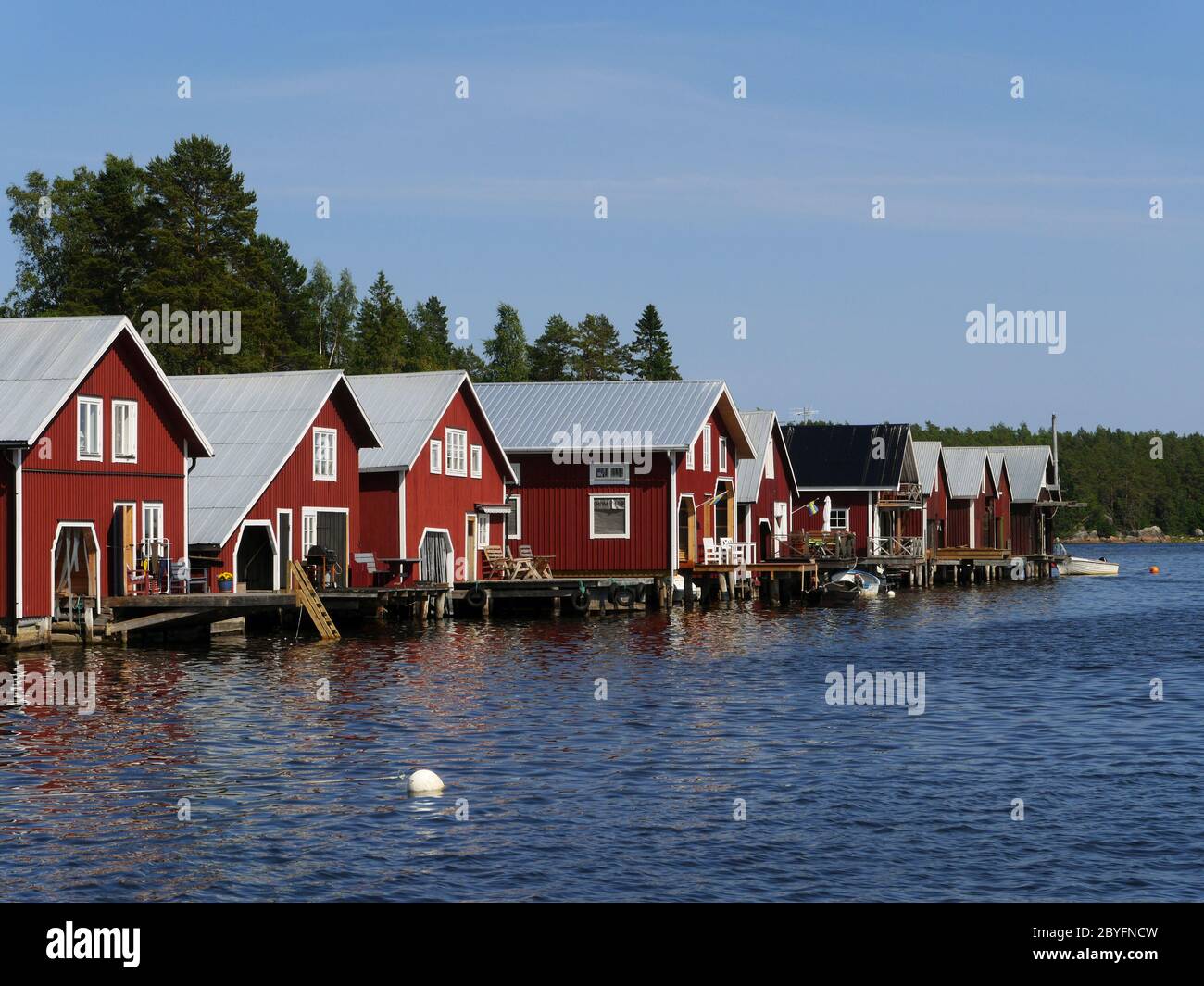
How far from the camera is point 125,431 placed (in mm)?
40750

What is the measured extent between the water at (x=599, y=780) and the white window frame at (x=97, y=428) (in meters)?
5.27

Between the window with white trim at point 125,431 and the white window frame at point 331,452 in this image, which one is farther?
the white window frame at point 331,452

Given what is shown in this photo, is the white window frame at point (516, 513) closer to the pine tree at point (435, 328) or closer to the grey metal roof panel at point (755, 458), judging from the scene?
the grey metal roof panel at point (755, 458)

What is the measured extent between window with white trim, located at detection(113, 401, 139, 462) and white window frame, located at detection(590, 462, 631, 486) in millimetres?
23245

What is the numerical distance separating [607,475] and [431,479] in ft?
30.8

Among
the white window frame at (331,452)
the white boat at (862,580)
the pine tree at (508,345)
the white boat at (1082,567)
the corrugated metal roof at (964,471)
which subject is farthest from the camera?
the pine tree at (508,345)

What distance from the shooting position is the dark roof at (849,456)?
8312cm

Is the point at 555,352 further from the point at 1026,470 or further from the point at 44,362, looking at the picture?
the point at 44,362

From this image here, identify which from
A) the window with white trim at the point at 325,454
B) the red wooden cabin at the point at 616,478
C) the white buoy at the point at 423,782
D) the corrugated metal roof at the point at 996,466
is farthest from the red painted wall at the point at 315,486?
the corrugated metal roof at the point at 996,466

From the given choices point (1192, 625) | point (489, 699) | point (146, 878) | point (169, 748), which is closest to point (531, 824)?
point (146, 878)

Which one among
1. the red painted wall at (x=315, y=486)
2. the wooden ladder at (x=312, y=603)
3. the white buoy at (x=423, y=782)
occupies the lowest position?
the white buoy at (x=423, y=782)

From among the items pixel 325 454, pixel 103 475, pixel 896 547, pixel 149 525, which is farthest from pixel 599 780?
pixel 896 547

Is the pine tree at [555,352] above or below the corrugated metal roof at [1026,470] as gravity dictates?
above
